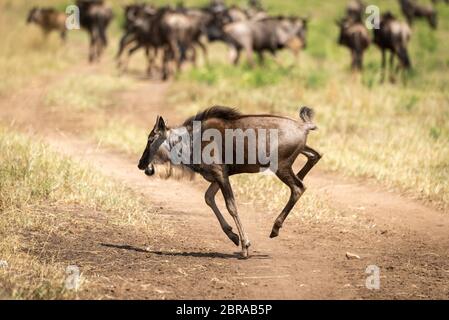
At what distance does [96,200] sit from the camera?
9.05 metres

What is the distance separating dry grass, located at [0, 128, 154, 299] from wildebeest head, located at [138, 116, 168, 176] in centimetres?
73

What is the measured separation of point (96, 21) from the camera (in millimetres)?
24312

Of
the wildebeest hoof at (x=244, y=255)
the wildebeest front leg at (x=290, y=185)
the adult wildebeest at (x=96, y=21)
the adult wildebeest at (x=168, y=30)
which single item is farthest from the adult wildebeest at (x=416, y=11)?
the wildebeest hoof at (x=244, y=255)

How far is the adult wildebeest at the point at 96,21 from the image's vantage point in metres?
24.0

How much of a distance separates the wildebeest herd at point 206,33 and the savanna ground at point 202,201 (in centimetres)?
197

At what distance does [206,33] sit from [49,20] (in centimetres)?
449

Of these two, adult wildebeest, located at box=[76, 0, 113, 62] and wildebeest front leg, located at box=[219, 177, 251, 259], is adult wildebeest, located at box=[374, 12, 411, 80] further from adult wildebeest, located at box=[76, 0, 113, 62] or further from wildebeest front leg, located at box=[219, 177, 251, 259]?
wildebeest front leg, located at box=[219, 177, 251, 259]

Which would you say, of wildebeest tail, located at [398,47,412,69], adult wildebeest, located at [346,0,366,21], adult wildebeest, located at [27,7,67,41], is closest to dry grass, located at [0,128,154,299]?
wildebeest tail, located at [398,47,412,69]

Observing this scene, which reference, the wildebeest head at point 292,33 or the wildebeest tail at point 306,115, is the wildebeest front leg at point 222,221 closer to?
the wildebeest tail at point 306,115

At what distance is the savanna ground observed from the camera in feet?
22.4

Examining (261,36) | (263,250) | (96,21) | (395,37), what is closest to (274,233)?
(263,250)
